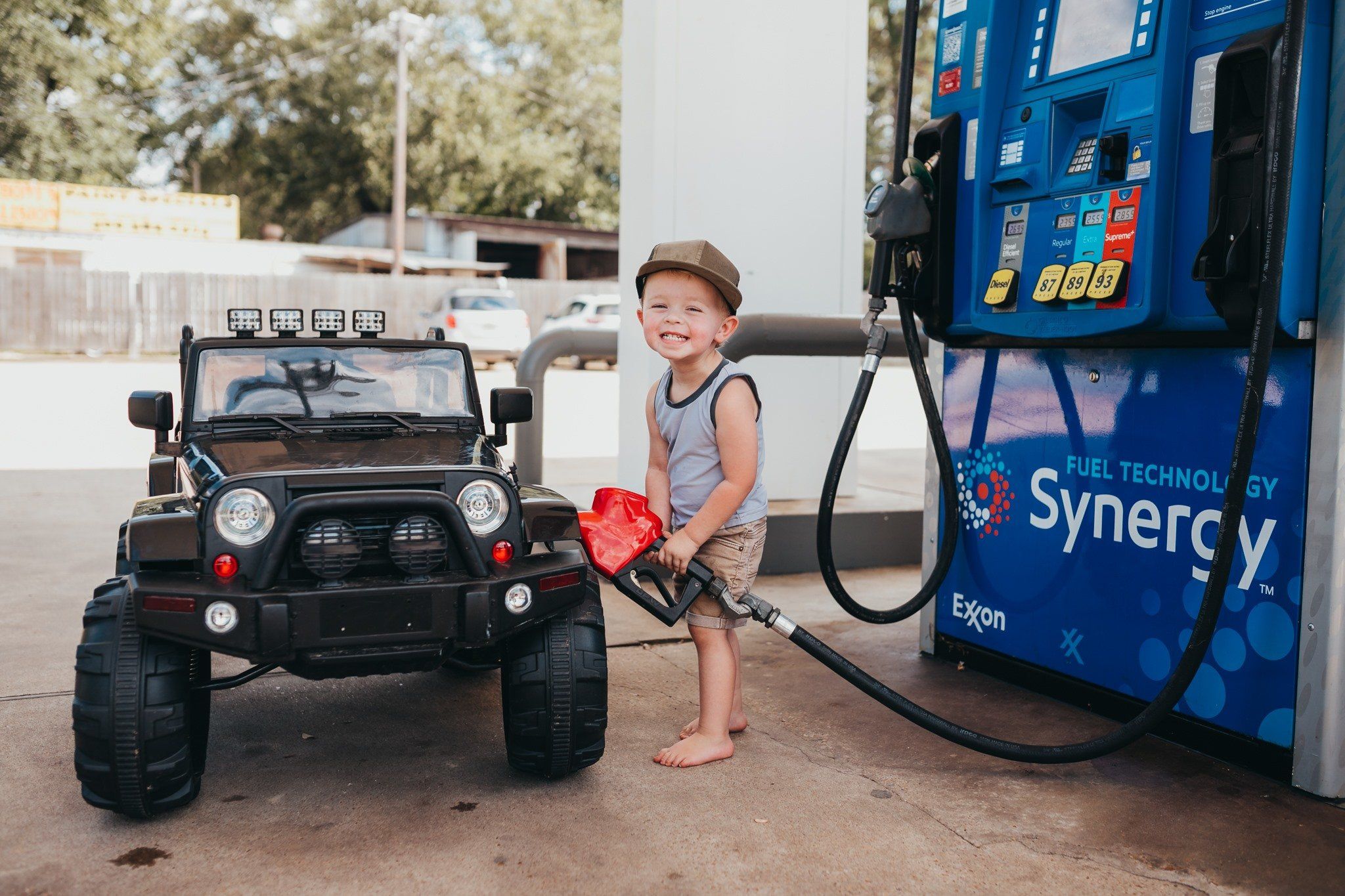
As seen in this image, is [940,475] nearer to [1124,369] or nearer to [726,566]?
[1124,369]

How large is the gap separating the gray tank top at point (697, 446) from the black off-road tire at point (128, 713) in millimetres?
1507

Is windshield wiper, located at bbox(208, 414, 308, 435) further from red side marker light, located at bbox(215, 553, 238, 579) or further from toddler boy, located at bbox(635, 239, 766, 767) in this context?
toddler boy, located at bbox(635, 239, 766, 767)

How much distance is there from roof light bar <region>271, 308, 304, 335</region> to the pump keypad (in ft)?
8.92

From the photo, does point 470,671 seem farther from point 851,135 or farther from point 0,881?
point 851,135

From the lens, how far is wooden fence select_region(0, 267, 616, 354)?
25.2 m

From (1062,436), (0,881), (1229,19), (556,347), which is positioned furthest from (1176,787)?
(556,347)

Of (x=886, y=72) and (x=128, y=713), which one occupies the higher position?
(x=886, y=72)

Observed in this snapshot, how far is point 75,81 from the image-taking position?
33.8m

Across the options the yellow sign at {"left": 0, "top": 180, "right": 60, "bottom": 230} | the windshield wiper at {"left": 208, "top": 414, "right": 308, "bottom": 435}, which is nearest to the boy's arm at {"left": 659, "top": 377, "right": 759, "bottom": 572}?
the windshield wiper at {"left": 208, "top": 414, "right": 308, "bottom": 435}

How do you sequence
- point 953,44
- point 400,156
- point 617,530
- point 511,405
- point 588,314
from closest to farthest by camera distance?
point 617,530 < point 511,405 < point 953,44 < point 588,314 < point 400,156

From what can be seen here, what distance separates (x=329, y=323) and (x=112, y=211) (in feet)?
89.4

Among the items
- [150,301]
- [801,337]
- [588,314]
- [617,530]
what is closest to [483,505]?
[617,530]

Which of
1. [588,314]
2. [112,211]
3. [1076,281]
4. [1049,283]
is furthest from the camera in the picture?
[112,211]

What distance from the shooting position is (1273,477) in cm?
332
